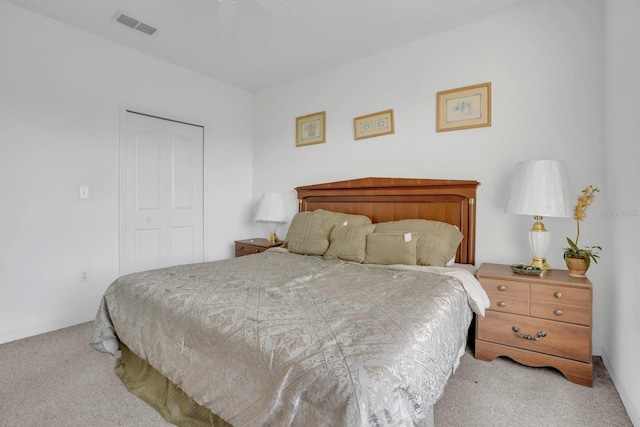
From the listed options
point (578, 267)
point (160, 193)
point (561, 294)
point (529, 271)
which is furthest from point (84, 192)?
point (578, 267)

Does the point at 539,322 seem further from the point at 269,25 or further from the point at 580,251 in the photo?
the point at 269,25

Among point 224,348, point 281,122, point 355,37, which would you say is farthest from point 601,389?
point 281,122

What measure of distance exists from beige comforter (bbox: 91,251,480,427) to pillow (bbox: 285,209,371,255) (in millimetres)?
638

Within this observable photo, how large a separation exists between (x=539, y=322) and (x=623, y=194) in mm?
888

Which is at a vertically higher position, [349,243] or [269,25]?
[269,25]

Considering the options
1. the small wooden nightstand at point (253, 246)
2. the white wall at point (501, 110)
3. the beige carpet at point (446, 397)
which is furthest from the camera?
the small wooden nightstand at point (253, 246)

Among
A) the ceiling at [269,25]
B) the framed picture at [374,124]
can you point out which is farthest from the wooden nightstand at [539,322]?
the ceiling at [269,25]

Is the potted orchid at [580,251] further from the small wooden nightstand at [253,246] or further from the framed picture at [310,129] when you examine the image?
the small wooden nightstand at [253,246]

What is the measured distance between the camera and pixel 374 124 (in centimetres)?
313

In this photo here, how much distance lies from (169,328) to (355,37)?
277 cm

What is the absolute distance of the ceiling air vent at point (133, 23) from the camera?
8.38 ft

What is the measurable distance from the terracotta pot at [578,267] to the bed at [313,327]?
1.93ft

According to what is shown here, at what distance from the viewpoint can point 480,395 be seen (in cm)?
173

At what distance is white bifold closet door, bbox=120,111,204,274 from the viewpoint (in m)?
3.12
